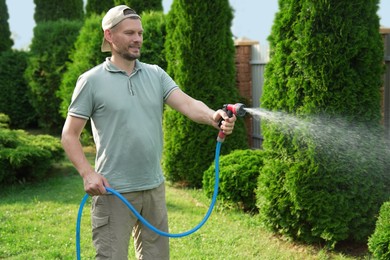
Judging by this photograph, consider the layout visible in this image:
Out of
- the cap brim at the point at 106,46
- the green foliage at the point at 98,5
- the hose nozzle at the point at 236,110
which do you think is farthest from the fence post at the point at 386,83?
the green foliage at the point at 98,5

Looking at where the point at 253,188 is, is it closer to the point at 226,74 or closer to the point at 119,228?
the point at 226,74

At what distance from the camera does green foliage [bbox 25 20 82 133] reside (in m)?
13.4

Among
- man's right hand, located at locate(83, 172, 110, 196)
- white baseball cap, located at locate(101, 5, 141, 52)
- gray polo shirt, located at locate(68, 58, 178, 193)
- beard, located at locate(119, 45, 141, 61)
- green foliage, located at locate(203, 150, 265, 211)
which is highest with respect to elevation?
white baseball cap, located at locate(101, 5, 141, 52)

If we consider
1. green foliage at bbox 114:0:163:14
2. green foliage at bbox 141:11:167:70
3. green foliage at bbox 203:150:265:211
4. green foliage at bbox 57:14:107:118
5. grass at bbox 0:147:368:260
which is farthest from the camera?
green foliage at bbox 114:0:163:14

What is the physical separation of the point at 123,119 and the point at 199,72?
4.55 m

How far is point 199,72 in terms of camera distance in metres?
7.58

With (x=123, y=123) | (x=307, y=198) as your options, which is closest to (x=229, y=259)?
(x=307, y=198)

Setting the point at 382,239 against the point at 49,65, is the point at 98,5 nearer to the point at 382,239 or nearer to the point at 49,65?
the point at 49,65

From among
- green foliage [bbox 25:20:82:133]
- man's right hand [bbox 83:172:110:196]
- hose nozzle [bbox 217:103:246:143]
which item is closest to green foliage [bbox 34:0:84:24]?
green foliage [bbox 25:20:82:133]

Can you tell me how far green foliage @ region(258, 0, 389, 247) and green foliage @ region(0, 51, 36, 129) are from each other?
10.9 meters

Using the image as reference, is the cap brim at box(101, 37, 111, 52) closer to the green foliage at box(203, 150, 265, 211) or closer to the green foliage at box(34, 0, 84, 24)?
the green foliage at box(203, 150, 265, 211)

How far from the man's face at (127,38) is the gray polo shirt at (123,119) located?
117 mm

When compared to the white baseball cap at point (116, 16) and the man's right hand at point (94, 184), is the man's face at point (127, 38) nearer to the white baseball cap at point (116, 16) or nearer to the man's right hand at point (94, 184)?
the white baseball cap at point (116, 16)

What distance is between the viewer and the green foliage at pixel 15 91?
14.4m
